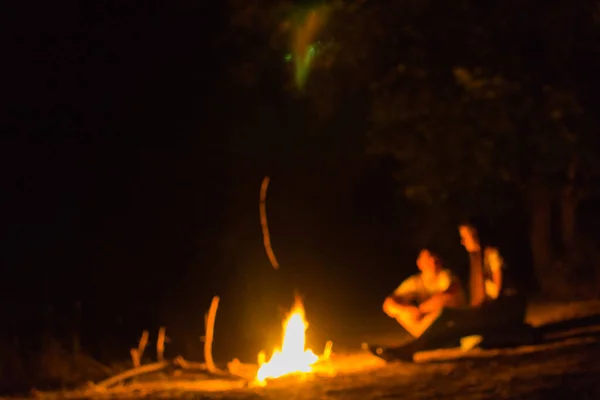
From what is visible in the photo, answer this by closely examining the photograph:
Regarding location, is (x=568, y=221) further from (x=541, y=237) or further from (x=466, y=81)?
(x=466, y=81)

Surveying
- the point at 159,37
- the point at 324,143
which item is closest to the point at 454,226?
the point at 324,143

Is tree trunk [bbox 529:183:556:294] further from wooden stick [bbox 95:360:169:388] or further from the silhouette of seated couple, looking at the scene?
wooden stick [bbox 95:360:169:388]

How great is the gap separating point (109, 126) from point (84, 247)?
2.39 metres

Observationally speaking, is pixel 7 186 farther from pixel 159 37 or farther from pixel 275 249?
pixel 275 249

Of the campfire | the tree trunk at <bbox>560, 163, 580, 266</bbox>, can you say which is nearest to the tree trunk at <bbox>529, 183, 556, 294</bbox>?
the tree trunk at <bbox>560, 163, 580, 266</bbox>

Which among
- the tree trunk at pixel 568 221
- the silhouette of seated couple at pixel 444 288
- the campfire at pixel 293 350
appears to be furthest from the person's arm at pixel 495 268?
the tree trunk at pixel 568 221

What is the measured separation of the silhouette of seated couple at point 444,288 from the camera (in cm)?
912

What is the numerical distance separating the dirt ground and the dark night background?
14.0 feet

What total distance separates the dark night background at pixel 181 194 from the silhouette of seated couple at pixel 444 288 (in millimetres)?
3030

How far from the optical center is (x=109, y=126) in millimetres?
17016

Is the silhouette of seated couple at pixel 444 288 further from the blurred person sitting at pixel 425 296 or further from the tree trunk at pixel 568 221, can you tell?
the tree trunk at pixel 568 221

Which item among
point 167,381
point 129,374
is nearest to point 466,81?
point 167,381

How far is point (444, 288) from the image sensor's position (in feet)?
31.2

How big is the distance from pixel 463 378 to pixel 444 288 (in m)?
2.10
